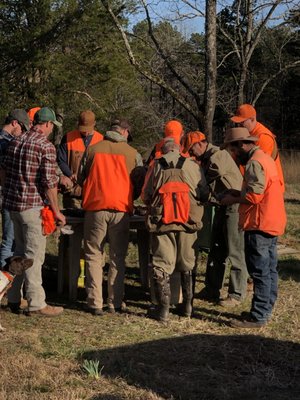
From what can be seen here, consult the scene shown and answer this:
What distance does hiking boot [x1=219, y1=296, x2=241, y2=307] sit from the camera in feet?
22.5

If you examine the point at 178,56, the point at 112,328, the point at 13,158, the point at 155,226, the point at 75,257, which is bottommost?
the point at 112,328

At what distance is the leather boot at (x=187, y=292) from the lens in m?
6.34

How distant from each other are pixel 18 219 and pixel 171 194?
154 cm

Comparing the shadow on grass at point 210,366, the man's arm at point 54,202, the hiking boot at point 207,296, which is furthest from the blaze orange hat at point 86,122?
the shadow on grass at point 210,366

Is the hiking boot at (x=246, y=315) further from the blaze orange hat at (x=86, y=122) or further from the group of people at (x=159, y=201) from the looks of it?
the blaze orange hat at (x=86, y=122)

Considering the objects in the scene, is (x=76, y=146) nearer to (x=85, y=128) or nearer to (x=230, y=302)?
(x=85, y=128)

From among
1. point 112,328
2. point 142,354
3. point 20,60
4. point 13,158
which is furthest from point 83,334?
point 20,60

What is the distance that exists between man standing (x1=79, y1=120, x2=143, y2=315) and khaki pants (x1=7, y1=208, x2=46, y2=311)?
0.55 metres

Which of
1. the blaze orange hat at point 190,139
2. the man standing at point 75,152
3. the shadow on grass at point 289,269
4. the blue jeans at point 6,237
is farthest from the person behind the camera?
the shadow on grass at point 289,269

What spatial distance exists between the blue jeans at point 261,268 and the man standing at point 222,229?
2.66 feet

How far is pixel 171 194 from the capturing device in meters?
5.97

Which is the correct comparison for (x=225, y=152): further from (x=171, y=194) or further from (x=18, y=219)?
(x=18, y=219)

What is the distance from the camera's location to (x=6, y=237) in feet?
22.0

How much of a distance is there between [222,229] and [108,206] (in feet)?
4.86
